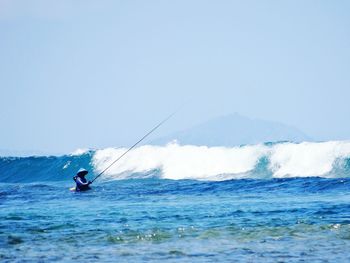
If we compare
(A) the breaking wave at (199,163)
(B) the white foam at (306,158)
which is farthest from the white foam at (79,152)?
(B) the white foam at (306,158)

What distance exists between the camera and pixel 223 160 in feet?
150

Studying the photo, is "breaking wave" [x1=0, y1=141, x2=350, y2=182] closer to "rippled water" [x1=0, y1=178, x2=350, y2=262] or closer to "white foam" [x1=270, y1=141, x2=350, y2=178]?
"white foam" [x1=270, y1=141, x2=350, y2=178]

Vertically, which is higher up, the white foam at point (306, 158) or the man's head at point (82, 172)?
the man's head at point (82, 172)

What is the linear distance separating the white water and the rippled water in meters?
12.0

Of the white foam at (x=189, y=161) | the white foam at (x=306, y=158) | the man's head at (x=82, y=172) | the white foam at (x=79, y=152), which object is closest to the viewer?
the man's head at (x=82, y=172)

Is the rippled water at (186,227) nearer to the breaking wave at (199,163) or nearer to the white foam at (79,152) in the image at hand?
the breaking wave at (199,163)

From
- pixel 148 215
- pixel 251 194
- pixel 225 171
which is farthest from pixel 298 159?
pixel 148 215

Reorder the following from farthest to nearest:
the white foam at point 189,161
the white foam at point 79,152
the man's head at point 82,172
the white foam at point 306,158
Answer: the white foam at point 79,152, the white foam at point 189,161, the white foam at point 306,158, the man's head at point 82,172

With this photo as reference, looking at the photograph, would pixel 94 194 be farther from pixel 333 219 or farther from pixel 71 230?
pixel 333 219

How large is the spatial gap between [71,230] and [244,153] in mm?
30163

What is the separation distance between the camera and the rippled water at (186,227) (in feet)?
37.8

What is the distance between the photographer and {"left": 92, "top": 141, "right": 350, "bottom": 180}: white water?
120 feet

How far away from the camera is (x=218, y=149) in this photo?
157 ft

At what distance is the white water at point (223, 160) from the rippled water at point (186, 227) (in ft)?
39.4
